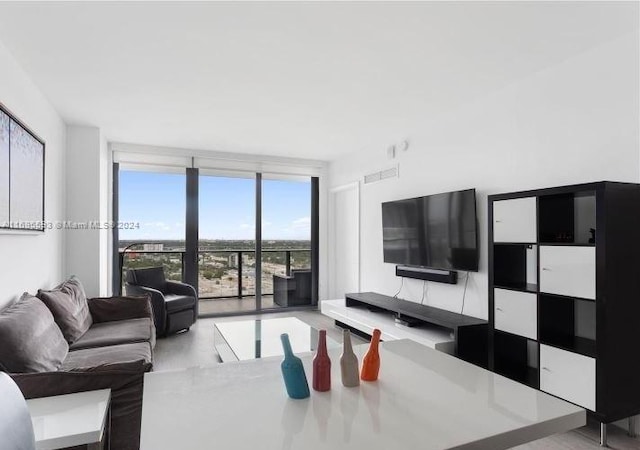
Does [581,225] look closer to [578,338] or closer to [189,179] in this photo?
[578,338]

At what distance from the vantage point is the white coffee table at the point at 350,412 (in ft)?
3.09

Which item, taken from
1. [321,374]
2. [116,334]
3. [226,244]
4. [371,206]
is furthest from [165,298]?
[321,374]

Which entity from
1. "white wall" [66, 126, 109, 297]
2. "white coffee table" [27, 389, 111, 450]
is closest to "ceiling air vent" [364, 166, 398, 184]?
"white wall" [66, 126, 109, 297]

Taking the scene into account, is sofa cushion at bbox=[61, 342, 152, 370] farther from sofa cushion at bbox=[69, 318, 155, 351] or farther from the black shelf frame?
the black shelf frame

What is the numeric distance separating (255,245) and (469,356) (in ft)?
12.1

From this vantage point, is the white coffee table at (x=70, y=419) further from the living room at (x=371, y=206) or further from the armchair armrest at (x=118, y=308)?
the armchair armrest at (x=118, y=308)

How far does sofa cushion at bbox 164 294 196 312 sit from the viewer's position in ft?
15.1

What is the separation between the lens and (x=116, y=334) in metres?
3.17

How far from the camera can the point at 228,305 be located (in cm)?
605

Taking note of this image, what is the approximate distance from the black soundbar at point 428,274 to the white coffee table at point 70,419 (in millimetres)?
3085

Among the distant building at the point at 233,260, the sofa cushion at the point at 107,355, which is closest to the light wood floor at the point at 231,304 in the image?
the distant building at the point at 233,260

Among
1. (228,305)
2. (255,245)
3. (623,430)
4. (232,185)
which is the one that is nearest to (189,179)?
(232,185)

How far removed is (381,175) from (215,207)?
2.52 m

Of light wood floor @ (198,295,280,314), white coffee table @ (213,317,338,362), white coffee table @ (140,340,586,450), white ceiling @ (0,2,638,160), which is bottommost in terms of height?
light wood floor @ (198,295,280,314)
